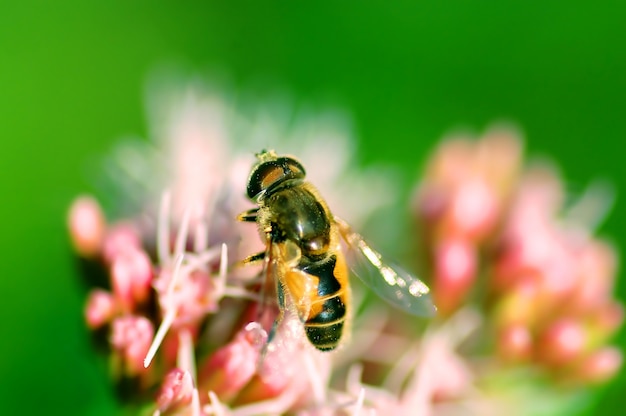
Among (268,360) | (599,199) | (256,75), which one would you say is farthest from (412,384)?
(256,75)

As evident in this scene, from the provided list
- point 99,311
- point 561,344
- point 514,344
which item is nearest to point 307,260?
point 99,311

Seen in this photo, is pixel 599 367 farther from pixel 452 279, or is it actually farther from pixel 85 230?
pixel 85 230

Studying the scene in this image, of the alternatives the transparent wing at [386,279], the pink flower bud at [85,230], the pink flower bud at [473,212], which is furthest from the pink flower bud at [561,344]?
the pink flower bud at [85,230]

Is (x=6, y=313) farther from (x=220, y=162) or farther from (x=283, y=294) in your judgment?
(x=283, y=294)

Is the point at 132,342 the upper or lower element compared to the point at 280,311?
lower

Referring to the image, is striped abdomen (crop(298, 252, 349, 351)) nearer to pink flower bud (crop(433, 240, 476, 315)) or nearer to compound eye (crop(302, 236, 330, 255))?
compound eye (crop(302, 236, 330, 255))

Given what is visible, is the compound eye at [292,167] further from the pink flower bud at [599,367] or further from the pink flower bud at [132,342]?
the pink flower bud at [599,367]
